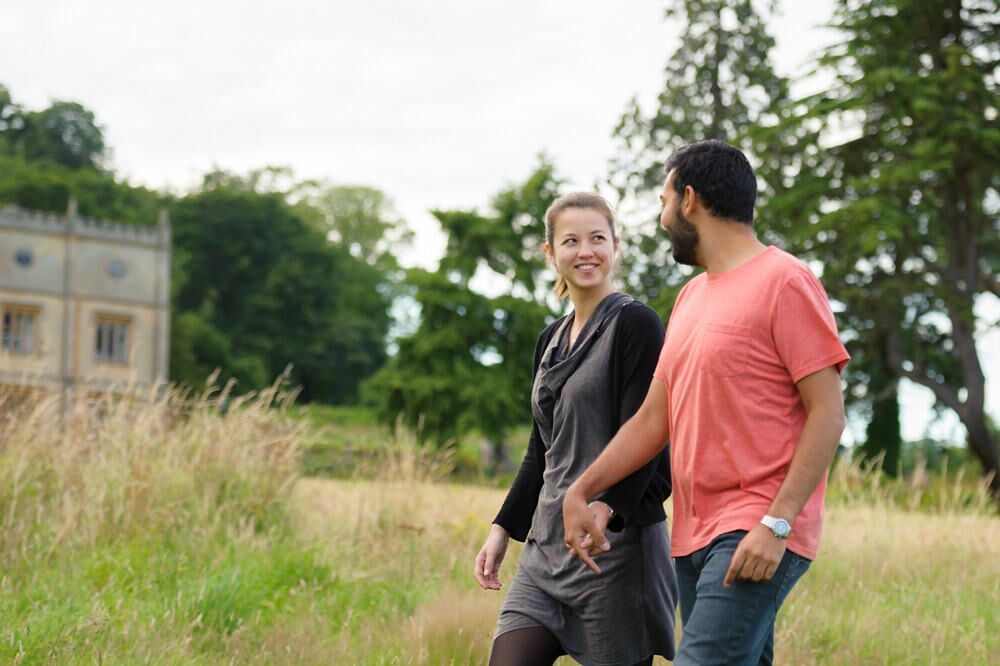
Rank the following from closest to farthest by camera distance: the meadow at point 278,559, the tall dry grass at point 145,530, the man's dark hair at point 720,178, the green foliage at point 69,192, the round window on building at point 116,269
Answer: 1. the man's dark hair at point 720,178
2. the tall dry grass at point 145,530
3. the meadow at point 278,559
4. the round window on building at point 116,269
5. the green foliage at point 69,192

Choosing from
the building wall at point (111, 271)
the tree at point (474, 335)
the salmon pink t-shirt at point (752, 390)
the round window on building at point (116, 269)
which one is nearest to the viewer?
the salmon pink t-shirt at point (752, 390)

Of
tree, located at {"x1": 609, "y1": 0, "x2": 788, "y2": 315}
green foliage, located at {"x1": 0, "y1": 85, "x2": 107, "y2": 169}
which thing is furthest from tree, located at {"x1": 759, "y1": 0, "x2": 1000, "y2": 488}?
green foliage, located at {"x1": 0, "y1": 85, "x2": 107, "y2": 169}

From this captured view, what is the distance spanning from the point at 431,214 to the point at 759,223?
1560cm

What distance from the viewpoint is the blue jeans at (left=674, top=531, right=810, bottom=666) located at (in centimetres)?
251

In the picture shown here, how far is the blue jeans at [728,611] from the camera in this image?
98.8 inches

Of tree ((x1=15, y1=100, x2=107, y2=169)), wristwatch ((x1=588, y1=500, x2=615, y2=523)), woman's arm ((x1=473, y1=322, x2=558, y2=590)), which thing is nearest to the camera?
wristwatch ((x1=588, y1=500, x2=615, y2=523))

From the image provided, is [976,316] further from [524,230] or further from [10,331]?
[10,331]

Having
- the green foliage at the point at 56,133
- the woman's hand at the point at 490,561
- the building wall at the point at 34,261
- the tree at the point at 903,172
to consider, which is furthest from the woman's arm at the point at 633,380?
the green foliage at the point at 56,133

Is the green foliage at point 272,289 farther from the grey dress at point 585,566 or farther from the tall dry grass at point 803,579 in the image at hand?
the grey dress at point 585,566

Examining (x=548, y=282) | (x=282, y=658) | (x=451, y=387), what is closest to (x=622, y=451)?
(x=282, y=658)

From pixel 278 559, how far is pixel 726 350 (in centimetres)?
448

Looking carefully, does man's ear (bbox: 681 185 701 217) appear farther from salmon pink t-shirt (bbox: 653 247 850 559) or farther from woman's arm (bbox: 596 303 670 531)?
woman's arm (bbox: 596 303 670 531)

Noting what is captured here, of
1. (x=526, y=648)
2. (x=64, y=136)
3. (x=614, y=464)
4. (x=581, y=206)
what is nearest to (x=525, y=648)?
(x=526, y=648)

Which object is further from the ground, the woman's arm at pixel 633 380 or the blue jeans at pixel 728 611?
the woman's arm at pixel 633 380
